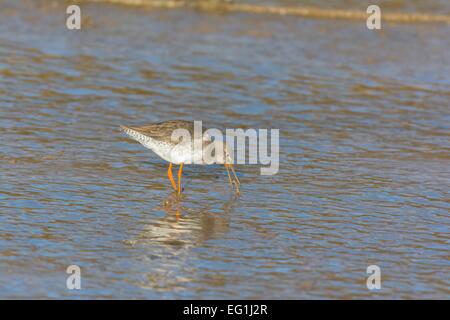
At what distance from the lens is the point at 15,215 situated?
7.70 metres

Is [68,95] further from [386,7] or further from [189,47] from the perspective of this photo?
[386,7]

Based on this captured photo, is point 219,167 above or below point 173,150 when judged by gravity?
below

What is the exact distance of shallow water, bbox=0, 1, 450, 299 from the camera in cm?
682

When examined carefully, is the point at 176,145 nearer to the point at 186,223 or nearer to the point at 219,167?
the point at 219,167

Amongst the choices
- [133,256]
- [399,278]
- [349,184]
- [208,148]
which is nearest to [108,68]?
[208,148]

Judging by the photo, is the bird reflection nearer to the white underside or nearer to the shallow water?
the shallow water

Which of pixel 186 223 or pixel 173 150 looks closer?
pixel 186 223

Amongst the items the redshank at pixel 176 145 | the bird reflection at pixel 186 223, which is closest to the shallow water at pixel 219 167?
the bird reflection at pixel 186 223

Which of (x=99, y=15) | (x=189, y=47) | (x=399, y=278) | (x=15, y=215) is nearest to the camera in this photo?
(x=399, y=278)

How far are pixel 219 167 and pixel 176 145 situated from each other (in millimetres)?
1036

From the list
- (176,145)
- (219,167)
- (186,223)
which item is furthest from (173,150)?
(186,223)

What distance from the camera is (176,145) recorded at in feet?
29.2
